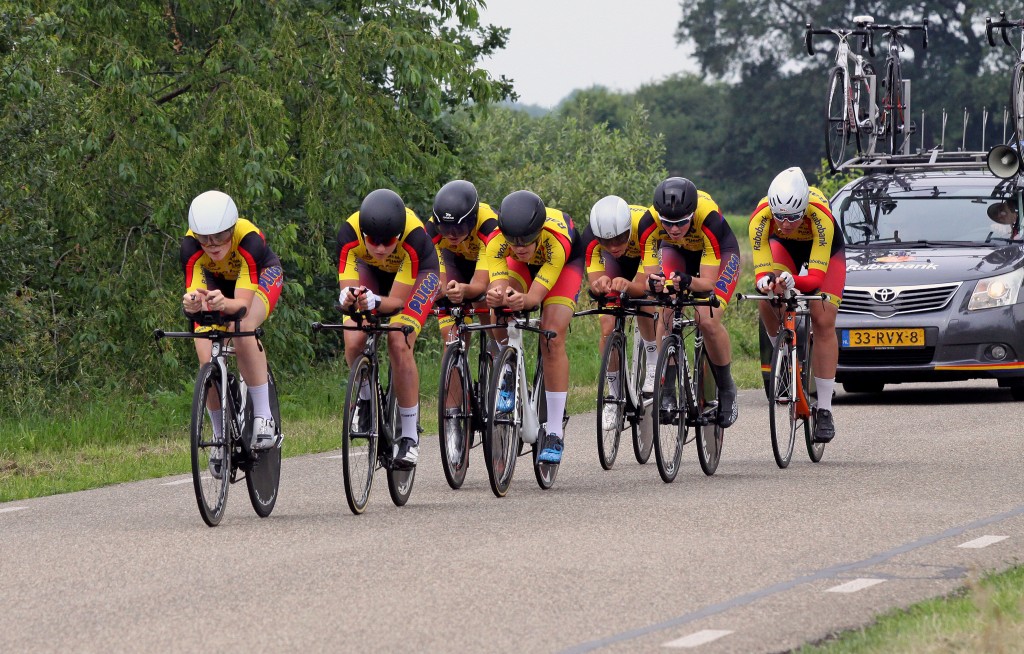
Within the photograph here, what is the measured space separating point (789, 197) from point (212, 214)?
3.96m

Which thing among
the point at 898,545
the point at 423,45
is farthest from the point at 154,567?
the point at 423,45

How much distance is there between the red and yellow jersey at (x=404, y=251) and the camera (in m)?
10.3

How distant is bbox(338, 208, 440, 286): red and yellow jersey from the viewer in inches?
407

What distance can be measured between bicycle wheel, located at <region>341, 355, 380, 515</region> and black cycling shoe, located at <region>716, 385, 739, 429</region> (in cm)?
269

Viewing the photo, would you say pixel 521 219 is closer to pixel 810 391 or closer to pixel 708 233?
pixel 708 233

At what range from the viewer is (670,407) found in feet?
37.1

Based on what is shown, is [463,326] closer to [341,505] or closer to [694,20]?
[341,505]

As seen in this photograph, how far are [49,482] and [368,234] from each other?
3307 millimetres

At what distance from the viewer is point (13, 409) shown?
53.6ft

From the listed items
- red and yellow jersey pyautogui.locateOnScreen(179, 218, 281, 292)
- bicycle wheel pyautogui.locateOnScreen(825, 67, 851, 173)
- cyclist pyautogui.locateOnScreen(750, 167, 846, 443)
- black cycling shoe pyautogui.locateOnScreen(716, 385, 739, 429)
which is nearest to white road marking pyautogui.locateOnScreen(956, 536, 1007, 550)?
black cycling shoe pyautogui.locateOnScreen(716, 385, 739, 429)

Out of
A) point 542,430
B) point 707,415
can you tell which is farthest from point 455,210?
point 707,415

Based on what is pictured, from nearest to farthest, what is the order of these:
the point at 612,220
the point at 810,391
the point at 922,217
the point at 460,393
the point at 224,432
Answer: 1. the point at 224,432
2. the point at 460,393
3. the point at 612,220
4. the point at 810,391
5. the point at 922,217

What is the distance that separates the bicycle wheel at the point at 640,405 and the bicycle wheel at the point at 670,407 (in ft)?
1.44

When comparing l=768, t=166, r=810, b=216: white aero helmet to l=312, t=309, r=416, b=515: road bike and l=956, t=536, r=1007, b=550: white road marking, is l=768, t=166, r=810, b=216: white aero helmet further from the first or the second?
l=956, t=536, r=1007, b=550: white road marking
